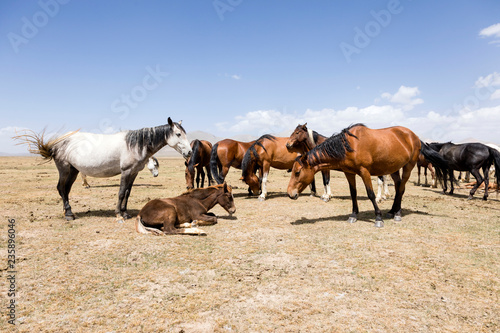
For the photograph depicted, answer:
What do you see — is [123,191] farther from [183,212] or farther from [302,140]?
[302,140]

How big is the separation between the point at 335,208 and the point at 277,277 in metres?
6.00

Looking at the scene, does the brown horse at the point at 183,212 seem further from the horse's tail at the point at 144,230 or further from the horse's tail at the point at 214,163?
the horse's tail at the point at 214,163

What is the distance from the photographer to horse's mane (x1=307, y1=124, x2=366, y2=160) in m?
7.02

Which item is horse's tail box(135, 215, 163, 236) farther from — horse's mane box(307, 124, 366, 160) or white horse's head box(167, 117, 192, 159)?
horse's mane box(307, 124, 366, 160)

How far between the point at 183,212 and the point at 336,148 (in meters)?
4.44

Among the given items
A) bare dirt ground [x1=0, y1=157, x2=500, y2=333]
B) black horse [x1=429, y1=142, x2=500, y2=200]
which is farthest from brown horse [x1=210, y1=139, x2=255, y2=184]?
black horse [x1=429, y1=142, x2=500, y2=200]

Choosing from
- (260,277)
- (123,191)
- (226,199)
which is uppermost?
(123,191)

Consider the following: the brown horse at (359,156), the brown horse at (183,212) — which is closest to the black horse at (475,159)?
the brown horse at (359,156)

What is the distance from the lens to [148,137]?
754 centimetres

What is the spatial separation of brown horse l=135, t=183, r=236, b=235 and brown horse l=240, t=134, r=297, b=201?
3.82m

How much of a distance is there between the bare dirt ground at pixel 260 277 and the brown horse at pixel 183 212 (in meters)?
0.33

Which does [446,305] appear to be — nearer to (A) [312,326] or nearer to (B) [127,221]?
(A) [312,326]

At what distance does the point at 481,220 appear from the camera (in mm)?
7660

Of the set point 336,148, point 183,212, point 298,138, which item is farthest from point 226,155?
point 336,148
